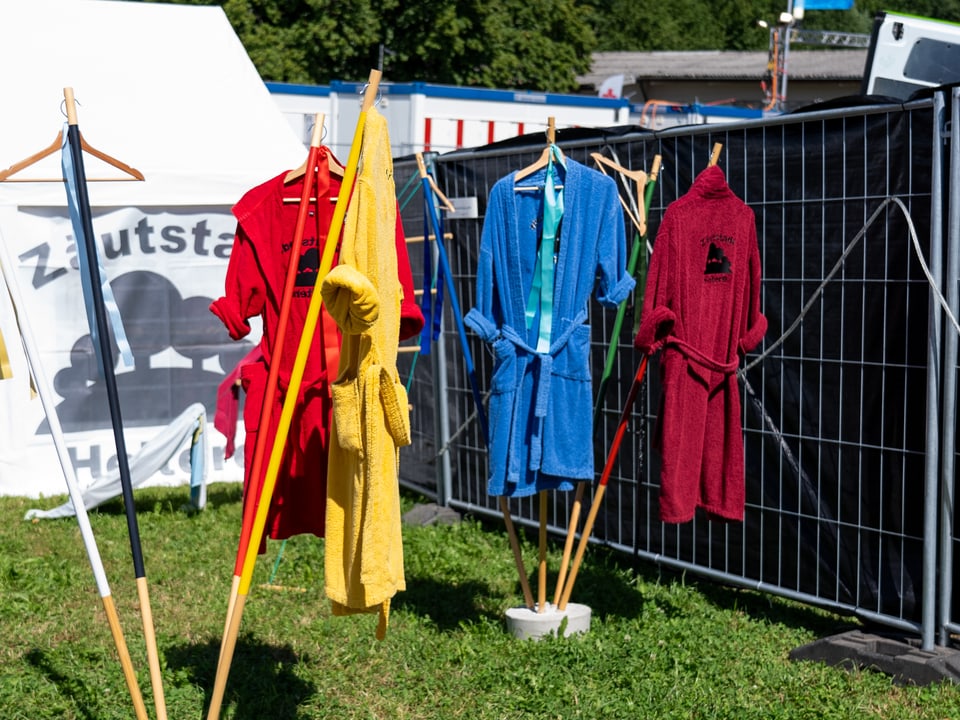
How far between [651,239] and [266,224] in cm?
239

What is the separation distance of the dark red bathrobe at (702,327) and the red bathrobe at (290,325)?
4.08 ft

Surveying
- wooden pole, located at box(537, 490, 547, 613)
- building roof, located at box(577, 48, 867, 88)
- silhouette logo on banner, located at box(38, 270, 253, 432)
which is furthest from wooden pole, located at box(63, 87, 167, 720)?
building roof, located at box(577, 48, 867, 88)

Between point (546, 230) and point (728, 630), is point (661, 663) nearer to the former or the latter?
point (728, 630)

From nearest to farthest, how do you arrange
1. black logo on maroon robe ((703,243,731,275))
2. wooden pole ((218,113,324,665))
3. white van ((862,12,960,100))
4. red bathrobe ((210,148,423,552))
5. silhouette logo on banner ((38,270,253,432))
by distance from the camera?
1. wooden pole ((218,113,324,665))
2. red bathrobe ((210,148,423,552))
3. black logo on maroon robe ((703,243,731,275))
4. white van ((862,12,960,100))
5. silhouette logo on banner ((38,270,253,432))

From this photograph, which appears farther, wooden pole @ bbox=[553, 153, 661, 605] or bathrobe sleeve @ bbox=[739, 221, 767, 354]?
wooden pole @ bbox=[553, 153, 661, 605]

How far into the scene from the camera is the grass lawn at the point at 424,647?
4.59 metres

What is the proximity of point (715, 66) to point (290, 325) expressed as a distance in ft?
143

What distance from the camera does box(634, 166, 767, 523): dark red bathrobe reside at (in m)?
4.80

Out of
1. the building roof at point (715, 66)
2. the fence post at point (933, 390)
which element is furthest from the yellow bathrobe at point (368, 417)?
the building roof at point (715, 66)

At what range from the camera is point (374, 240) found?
11.8 feet

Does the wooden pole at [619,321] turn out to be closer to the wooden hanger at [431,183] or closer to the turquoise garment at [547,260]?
the turquoise garment at [547,260]

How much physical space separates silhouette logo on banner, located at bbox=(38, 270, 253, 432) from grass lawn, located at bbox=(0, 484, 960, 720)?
133 centimetres

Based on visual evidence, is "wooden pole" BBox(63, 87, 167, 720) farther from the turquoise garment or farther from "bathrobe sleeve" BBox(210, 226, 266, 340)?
the turquoise garment

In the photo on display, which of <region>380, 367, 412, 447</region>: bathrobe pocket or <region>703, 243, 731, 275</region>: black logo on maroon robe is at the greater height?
<region>703, 243, 731, 275</region>: black logo on maroon robe
